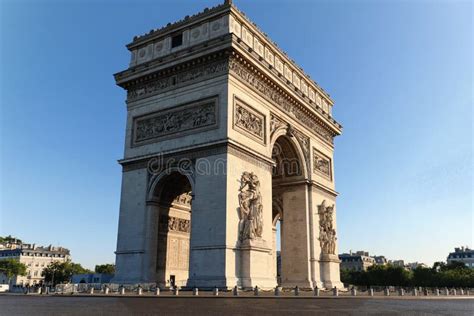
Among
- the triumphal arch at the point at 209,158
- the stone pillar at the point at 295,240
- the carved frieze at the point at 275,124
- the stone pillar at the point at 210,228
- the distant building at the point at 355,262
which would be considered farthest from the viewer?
the distant building at the point at 355,262

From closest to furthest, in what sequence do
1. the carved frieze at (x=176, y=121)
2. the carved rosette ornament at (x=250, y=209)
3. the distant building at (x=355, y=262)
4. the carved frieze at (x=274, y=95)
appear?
the carved rosette ornament at (x=250, y=209) < the carved frieze at (x=176, y=121) < the carved frieze at (x=274, y=95) < the distant building at (x=355, y=262)

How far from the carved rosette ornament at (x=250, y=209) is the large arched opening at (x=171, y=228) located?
3612mm

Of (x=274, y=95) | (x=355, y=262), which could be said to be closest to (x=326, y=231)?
(x=274, y=95)

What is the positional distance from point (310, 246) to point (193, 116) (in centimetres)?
1148

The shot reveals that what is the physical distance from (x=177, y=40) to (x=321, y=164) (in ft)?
44.2

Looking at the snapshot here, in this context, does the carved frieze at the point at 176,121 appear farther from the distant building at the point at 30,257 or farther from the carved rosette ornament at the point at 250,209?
the distant building at the point at 30,257

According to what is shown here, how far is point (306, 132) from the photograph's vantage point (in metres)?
30.7

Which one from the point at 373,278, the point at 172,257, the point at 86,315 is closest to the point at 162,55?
the point at 172,257

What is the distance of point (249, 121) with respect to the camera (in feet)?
79.4

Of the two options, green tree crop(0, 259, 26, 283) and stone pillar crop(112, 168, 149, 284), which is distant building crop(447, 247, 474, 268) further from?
stone pillar crop(112, 168, 149, 284)

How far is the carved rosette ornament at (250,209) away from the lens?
21922 millimetres

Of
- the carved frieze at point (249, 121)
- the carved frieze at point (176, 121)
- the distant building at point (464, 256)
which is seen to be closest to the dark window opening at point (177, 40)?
the carved frieze at point (176, 121)

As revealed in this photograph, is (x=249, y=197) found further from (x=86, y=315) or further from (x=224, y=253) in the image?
(x=86, y=315)

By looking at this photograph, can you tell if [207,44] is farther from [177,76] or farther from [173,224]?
[173,224]
